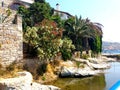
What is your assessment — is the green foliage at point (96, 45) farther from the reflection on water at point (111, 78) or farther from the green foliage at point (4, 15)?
the green foliage at point (4, 15)

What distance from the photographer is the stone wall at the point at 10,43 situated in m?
20.8

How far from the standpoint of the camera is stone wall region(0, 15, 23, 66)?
2083cm

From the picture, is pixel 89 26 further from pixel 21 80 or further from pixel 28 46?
pixel 21 80

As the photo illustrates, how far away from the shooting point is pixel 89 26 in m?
40.8

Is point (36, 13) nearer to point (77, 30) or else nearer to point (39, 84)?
point (77, 30)

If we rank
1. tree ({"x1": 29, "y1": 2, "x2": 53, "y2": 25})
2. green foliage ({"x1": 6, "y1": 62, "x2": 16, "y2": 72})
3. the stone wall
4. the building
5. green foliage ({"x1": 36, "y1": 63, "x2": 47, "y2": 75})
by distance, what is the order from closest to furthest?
1. green foliage ({"x1": 6, "y1": 62, "x2": 16, "y2": 72})
2. the stone wall
3. green foliage ({"x1": 36, "y1": 63, "x2": 47, "y2": 75})
4. tree ({"x1": 29, "y1": 2, "x2": 53, "y2": 25})
5. the building

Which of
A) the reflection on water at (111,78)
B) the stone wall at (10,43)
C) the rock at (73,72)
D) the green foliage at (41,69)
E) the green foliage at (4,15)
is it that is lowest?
the reflection on water at (111,78)

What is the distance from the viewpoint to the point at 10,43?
21.5m

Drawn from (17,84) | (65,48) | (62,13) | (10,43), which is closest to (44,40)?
(10,43)

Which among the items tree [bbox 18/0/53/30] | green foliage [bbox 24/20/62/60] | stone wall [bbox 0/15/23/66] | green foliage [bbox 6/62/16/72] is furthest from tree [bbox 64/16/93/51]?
green foliage [bbox 6/62/16/72]

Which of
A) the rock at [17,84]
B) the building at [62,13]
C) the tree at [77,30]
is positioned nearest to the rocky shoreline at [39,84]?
the rock at [17,84]

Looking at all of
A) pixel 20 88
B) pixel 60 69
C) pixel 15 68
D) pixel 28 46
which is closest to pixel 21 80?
pixel 20 88

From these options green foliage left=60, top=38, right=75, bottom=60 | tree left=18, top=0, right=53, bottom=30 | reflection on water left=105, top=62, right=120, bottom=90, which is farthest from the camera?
tree left=18, top=0, right=53, bottom=30

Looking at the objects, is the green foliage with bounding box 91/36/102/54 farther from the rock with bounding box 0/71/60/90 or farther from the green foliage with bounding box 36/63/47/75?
the rock with bounding box 0/71/60/90
